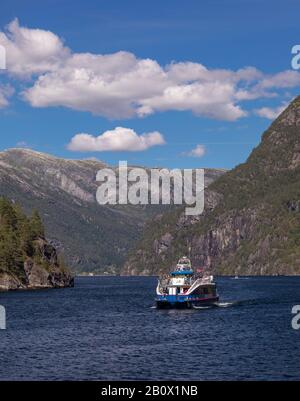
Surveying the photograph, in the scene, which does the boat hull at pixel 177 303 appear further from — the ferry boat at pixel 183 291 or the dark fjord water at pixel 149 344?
the dark fjord water at pixel 149 344

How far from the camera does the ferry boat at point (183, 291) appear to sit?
546 ft

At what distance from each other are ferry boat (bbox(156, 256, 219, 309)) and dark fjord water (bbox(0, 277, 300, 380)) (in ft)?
16.2

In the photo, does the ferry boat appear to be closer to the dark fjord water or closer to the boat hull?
the boat hull

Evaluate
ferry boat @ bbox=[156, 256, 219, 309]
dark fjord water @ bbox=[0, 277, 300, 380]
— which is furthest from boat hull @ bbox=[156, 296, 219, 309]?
dark fjord water @ bbox=[0, 277, 300, 380]

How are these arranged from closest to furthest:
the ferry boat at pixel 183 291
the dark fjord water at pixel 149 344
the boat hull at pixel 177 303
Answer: the dark fjord water at pixel 149 344, the boat hull at pixel 177 303, the ferry boat at pixel 183 291

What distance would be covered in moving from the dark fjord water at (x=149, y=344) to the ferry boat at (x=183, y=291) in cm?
495

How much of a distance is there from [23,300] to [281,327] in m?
96.2

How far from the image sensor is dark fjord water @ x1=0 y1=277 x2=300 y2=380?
78.9m

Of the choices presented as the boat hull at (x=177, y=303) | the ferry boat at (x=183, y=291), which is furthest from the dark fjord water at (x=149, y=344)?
the ferry boat at (x=183, y=291)

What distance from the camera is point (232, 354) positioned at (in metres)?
91.6

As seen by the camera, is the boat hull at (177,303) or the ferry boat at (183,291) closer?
the boat hull at (177,303)

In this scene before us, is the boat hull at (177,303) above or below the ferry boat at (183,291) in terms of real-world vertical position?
below
